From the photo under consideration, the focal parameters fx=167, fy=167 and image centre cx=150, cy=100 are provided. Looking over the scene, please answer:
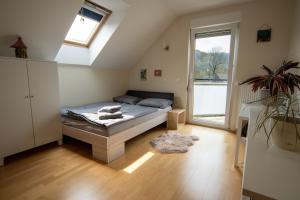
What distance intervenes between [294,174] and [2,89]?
280 centimetres

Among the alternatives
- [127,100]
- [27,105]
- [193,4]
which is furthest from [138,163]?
[193,4]

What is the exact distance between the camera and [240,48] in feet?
10.5

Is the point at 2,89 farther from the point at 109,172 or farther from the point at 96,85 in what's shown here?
the point at 96,85

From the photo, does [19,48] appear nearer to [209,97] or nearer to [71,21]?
[71,21]

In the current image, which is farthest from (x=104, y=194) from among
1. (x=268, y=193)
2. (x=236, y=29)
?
(x=236, y=29)

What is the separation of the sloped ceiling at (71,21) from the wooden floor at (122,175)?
1.62 meters

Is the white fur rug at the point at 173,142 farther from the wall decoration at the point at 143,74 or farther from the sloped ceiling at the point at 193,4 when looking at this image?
the sloped ceiling at the point at 193,4

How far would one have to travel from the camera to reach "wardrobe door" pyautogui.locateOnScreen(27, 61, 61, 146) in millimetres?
2350

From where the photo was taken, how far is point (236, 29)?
326 centimetres

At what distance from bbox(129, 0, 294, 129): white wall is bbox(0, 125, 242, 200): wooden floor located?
1.64 meters

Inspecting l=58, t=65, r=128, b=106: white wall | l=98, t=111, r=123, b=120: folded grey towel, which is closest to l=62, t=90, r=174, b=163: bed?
l=98, t=111, r=123, b=120: folded grey towel

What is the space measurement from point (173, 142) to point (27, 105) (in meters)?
2.28

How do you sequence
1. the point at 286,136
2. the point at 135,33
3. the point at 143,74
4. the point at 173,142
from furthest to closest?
the point at 143,74
the point at 135,33
the point at 173,142
the point at 286,136

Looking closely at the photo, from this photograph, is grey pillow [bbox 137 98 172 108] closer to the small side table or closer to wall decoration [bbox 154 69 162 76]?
the small side table
